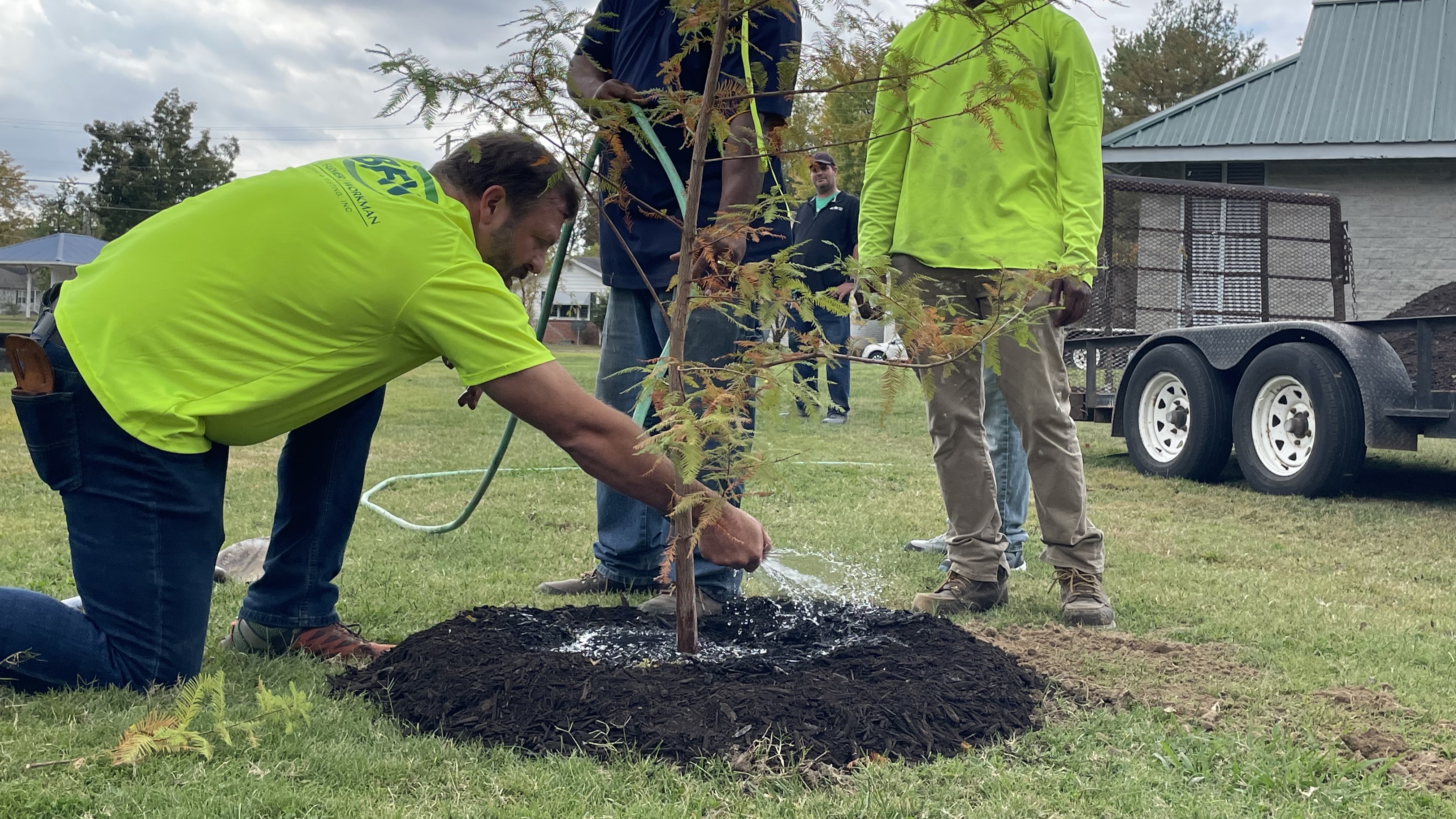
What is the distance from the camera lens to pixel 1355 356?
6078 millimetres

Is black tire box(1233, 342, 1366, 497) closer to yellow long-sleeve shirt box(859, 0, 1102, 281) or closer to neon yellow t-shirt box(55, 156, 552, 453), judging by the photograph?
yellow long-sleeve shirt box(859, 0, 1102, 281)

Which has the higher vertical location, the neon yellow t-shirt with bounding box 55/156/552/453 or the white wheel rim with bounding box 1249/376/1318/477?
the neon yellow t-shirt with bounding box 55/156/552/453

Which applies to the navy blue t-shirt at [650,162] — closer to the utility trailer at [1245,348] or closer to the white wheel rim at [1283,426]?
the utility trailer at [1245,348]

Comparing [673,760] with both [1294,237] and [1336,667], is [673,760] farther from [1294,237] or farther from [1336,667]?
[1294,237]

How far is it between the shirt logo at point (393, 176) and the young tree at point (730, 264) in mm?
131

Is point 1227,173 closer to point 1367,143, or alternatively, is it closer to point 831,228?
point 1367,143

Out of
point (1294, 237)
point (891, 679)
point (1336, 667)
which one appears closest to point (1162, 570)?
point (1336, 667)

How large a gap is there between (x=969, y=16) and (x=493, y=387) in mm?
1330

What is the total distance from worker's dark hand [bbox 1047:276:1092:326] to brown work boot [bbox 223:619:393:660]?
2.19m

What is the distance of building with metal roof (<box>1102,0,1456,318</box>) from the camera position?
46.5 feet

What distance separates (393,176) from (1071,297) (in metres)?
2.01

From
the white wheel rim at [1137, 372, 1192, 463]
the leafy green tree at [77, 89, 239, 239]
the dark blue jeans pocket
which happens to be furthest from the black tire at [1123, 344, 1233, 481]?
the leafy green tree at [77, 89, 239, 239]

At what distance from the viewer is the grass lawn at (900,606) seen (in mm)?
2082

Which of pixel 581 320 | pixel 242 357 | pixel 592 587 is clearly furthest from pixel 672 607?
pixel 581 320
